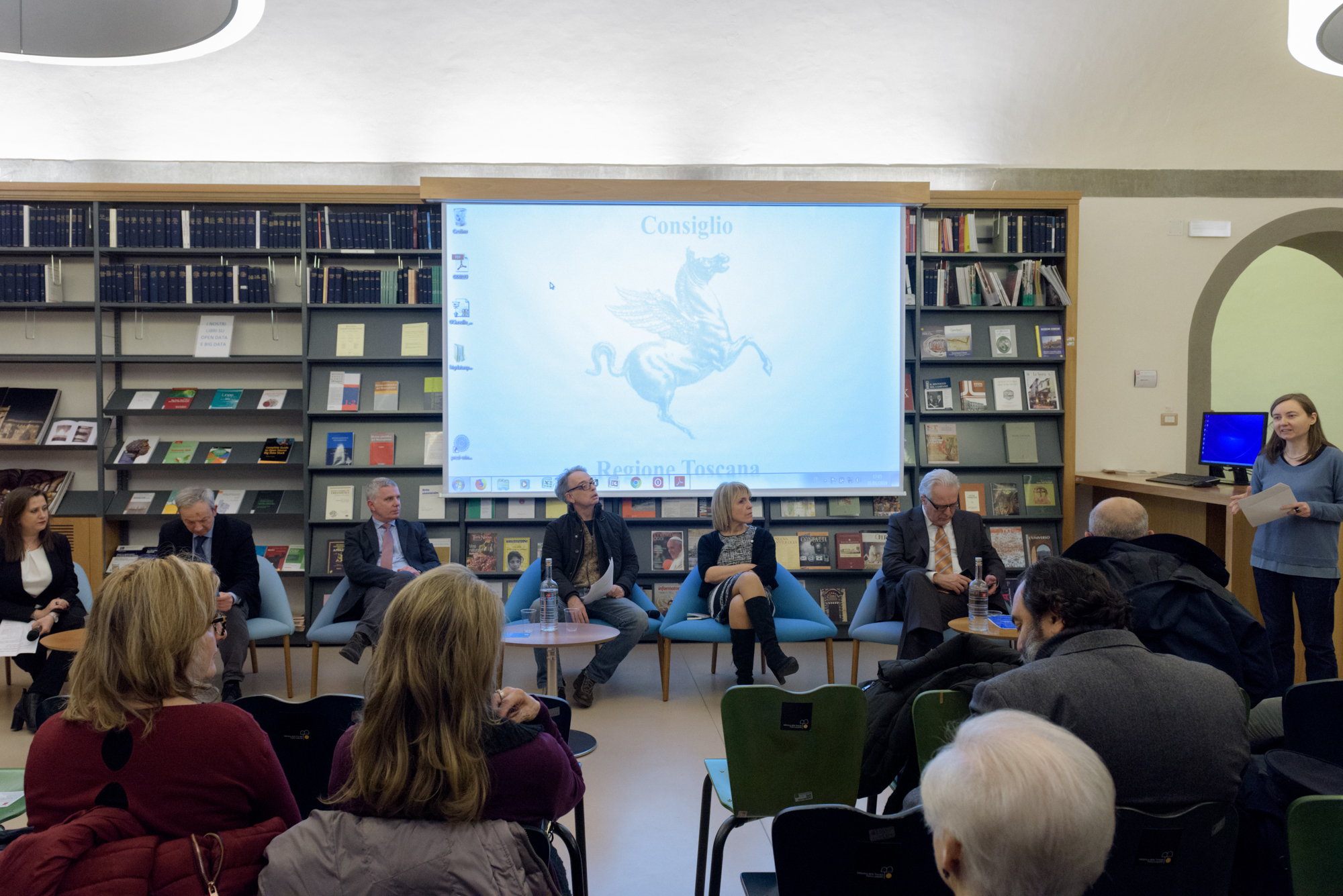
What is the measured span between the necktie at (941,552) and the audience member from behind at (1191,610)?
1677 millimetres

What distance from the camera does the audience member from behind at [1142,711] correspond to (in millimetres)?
1698

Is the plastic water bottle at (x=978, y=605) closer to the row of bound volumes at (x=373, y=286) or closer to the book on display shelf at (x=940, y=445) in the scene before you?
the book on display shelf at (x=940, y=445)

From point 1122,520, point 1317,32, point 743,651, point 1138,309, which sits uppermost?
point 1317,32

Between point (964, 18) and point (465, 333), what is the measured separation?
151 inches

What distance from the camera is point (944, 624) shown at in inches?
172

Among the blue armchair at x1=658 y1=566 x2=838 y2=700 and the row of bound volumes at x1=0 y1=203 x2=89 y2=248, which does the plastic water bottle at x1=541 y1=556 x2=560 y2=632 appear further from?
the row of bound volumes at x1=0 y1=203 x2=89 y2=248

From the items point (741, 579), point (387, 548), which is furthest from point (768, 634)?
point (387, 548)

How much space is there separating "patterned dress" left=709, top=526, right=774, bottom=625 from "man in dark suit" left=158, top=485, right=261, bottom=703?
251 cm

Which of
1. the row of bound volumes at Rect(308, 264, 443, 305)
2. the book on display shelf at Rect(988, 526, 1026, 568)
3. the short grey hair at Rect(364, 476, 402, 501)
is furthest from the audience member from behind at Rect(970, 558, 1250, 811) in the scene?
the row of bound volumes at Rect(308, 264, 443, 305)

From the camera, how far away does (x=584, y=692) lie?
4547mm

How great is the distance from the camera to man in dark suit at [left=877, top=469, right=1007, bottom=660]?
14.5ft

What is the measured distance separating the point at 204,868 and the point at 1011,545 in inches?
215

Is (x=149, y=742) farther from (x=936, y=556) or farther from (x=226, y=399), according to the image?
(x=226, y=399)

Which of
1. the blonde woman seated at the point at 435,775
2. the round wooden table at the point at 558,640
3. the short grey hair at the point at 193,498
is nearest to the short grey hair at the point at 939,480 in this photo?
the round wooden table at the point at 558,640
